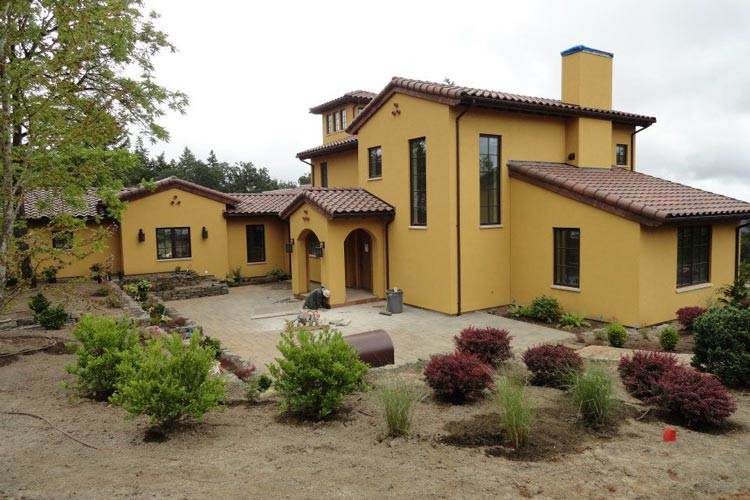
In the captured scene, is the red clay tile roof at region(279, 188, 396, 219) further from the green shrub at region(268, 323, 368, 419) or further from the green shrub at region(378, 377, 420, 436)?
the green shrub at region(378, 377, 420, 436)

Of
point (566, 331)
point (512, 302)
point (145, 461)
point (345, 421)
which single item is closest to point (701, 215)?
point (566, 331)

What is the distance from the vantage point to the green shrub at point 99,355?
6.80 m

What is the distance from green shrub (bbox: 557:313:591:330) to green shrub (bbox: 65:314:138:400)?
10.1 metres

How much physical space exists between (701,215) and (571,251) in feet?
10.6

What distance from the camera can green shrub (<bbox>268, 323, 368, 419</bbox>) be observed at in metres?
6.03

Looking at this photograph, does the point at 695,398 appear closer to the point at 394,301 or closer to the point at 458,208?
the point at 458,208

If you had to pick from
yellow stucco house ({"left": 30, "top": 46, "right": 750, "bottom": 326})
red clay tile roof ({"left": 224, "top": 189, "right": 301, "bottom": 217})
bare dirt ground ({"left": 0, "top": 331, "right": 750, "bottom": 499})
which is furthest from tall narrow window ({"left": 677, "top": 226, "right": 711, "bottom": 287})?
red clay tile roof ({"left": 224, "top": 189, "right": 301, "bottom": 217})

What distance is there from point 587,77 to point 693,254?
6.84 metres

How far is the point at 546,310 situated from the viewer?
1366 centimetres

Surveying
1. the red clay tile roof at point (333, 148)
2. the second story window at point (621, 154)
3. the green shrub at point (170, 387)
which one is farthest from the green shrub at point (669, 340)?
the red clay tile roof at point (333, 148)

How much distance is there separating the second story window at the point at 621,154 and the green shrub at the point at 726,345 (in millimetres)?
12849

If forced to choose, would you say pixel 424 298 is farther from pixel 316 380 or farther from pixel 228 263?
pixel 228 263

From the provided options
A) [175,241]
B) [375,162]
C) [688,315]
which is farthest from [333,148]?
[688,315]

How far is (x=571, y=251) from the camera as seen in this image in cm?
1382
